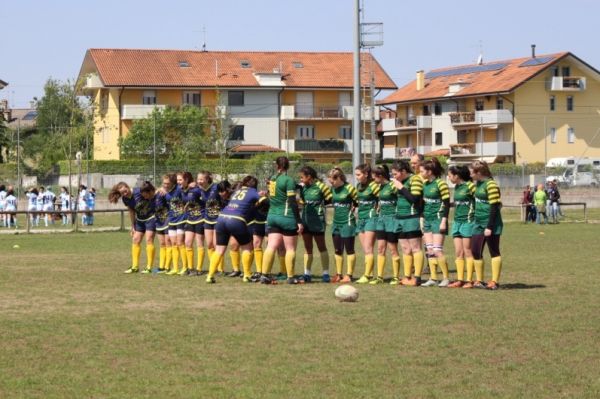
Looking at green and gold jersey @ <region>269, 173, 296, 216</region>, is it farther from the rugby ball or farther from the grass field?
the rugby ball

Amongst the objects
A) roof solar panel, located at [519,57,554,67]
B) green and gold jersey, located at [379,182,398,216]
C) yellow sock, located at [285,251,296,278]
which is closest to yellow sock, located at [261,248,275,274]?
yellow sock, located at [285,251,296,278]

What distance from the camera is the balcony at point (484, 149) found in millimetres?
75688

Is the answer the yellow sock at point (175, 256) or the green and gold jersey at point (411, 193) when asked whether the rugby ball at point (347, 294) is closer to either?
the green and gold jersey at point (411, 193)

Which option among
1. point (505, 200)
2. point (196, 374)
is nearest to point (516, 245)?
point (196, 374)

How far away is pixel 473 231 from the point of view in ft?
55.8

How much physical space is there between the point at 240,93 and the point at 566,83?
926 inches

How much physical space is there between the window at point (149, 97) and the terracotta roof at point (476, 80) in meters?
21.1

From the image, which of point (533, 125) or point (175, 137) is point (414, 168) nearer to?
point (175, 137)

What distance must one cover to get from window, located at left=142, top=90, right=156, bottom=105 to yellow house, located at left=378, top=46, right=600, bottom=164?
1864 cm

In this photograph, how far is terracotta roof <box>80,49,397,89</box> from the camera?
2975 inches

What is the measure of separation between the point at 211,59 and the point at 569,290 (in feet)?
216

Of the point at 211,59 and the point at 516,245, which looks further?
the point at 211,59

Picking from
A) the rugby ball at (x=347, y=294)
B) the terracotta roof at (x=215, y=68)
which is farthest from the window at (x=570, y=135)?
the rugby ball at (x=347, y=294)

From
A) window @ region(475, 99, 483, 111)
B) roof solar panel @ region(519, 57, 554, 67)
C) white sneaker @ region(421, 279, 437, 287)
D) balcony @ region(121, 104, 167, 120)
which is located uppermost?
roof solar panel @ region(519, 57, 554, 67)
